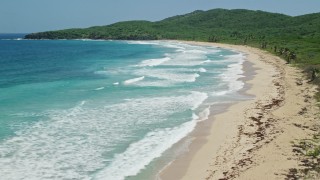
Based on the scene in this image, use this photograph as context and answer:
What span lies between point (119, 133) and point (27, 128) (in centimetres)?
620

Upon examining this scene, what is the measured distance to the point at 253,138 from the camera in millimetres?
23062

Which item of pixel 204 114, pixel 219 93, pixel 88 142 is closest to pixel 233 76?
pixel 219 93

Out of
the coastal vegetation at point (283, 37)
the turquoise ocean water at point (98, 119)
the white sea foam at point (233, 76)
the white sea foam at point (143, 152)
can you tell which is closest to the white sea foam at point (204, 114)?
the turquoise ocean water at point (98, 119)

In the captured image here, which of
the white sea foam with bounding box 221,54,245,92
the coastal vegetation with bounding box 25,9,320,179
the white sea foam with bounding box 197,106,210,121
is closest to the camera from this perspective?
the coastal vegetation with bounding box 25,9,320,179

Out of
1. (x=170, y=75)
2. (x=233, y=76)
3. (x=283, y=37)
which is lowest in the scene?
(x=170, y=75)

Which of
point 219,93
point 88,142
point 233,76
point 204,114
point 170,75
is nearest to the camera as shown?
point 88,142

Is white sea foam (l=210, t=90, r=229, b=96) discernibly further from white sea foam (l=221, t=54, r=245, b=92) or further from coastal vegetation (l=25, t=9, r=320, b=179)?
coastal vegetation (l=25, t=9, r=320, b=179)

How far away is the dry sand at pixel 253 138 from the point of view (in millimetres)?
18484

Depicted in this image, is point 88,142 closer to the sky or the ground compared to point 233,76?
closer to the ground

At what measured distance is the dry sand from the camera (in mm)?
18484

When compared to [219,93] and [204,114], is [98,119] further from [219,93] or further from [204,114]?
[219,93]

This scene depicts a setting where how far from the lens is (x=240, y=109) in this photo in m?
30.9

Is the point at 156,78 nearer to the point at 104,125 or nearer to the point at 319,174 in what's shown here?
the point at 104,125

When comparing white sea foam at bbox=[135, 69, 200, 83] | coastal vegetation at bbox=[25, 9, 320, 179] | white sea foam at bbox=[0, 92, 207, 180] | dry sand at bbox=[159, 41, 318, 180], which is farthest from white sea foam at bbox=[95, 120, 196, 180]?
white sea foam at bbox=[135, 69, 200, 83]
